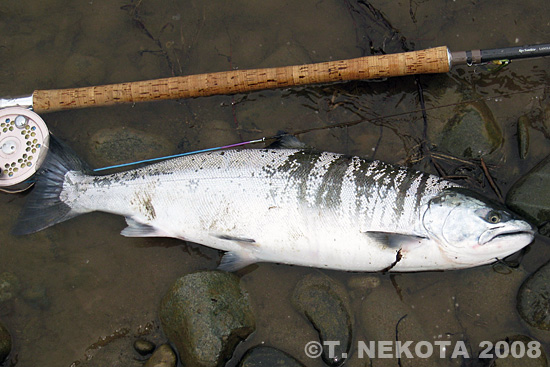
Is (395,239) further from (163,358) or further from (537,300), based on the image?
(163,358)

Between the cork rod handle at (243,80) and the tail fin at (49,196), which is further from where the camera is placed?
the tail fin at (49,196)

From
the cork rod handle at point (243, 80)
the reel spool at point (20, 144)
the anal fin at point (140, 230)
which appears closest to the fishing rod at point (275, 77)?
the cork rod handle at point (243, 80)

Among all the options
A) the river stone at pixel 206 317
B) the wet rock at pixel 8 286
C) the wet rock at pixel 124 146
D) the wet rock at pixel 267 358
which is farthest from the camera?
the wet rock at pixel 124 146

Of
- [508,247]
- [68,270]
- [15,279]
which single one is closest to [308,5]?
[508,247]

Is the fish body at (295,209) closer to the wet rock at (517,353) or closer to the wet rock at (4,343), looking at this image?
the wet rock at (517,353)

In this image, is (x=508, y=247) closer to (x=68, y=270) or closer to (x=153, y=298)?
(x=153, y=298)

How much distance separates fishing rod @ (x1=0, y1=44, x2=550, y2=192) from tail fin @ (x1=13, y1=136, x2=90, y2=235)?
5.0 inches

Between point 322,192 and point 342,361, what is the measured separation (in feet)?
5.28

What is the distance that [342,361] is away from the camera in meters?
3.73

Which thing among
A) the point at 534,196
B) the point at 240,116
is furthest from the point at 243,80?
the point at 534,196

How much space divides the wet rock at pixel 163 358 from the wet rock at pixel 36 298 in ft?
4.09

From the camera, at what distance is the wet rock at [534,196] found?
12.0 ft

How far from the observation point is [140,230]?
148 inches

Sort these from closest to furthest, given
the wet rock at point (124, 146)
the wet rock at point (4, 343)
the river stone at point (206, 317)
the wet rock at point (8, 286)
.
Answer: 1. the river stone at point (206, 317)
2. the wet rock at point (4, 343)
3. the wet rock at point (8, 286)
4. the wet rock at point (124, 146)
